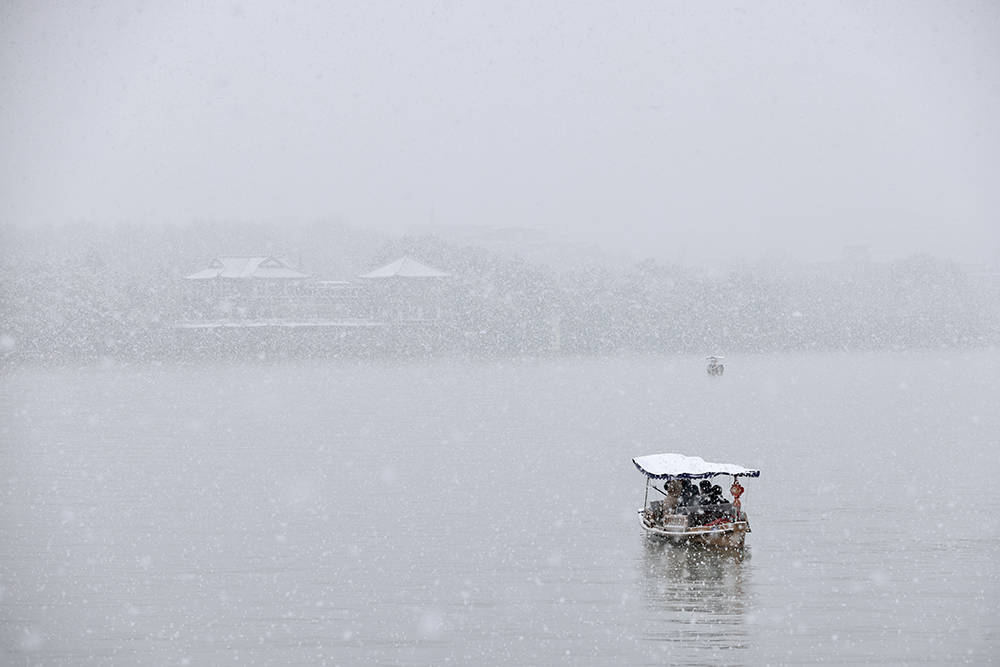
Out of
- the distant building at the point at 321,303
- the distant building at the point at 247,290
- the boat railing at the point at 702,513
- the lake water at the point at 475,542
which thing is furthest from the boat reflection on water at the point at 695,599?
the distant building at the point at 247,290

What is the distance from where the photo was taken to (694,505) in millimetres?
21797

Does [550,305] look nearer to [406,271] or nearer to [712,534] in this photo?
[406,271]

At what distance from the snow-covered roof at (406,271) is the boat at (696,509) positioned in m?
101

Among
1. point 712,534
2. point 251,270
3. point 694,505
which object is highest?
point 251,270

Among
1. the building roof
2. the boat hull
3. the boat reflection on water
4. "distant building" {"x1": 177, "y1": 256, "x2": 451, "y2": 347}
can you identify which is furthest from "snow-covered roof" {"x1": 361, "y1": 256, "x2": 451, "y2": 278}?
the boat hull

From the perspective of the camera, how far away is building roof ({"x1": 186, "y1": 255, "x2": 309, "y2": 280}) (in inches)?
4916

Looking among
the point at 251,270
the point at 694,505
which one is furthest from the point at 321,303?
the point at 694,505

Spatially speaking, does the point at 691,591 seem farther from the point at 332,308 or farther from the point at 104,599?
the point at 332,308

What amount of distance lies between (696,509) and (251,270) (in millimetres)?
109602

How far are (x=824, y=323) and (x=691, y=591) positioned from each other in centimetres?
13160

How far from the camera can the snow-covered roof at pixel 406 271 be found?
403 ft

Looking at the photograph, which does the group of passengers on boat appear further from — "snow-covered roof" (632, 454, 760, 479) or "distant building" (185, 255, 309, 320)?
"distant building" (185, 255, 309, 320)

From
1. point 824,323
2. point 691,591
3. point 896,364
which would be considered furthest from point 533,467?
point 824,323

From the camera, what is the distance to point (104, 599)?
19.6 meters
